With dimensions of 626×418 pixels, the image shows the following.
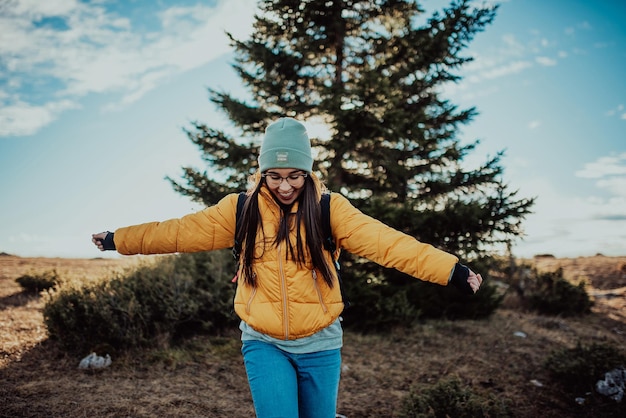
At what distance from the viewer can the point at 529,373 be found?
626 centimetres

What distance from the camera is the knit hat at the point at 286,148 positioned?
8.52ft

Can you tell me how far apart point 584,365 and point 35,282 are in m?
10.8

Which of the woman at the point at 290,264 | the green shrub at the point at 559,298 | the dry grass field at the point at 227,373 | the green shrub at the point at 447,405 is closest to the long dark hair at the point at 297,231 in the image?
the woman at the point at 290,264

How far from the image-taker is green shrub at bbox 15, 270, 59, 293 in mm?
8938

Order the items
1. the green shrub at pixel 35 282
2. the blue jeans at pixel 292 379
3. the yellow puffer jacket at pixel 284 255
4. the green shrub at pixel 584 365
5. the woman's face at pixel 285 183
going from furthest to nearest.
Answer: the green shrub at pixel 35 282 → the green shrub at pixel 584 365 → the woman's face at pixel 285 183 → the yellow puffer jacket at pixel 284 255 → the blue jeans at pixel 292 379

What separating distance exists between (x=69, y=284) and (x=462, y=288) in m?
6.39

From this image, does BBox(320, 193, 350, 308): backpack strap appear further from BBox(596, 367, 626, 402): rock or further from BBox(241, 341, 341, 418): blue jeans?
BBox(596, 367, 626, 402): rock

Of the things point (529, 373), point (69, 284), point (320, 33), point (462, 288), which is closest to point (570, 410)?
point (529, 373)

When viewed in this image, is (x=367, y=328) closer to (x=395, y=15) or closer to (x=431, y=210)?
(x=431, y=210)

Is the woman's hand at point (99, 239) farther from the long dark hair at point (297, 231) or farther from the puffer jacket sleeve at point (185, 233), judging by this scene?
the long dark hair at point (297, 231)

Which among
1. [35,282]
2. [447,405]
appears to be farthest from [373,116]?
[35,282]

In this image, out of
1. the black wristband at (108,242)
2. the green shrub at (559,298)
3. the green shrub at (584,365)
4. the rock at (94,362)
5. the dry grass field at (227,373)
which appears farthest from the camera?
the green shrub at (559,298)

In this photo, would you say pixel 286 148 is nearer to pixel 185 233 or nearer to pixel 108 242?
pixel 185 233

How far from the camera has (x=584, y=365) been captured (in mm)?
5609
